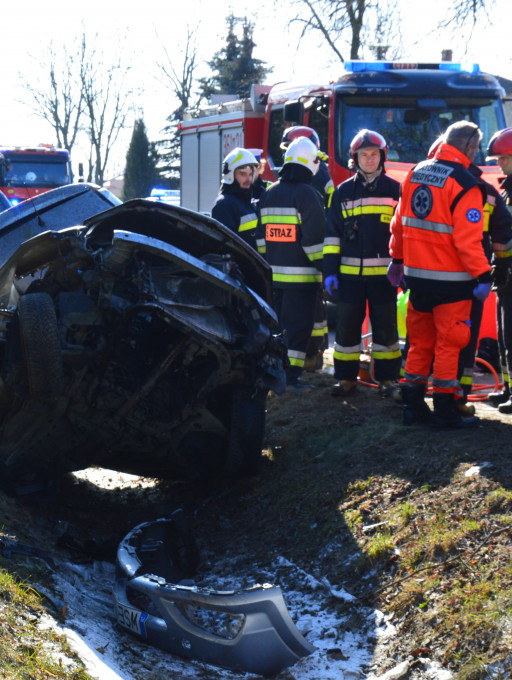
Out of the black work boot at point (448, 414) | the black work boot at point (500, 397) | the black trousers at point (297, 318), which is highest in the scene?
the black trousers at point (297, 318)

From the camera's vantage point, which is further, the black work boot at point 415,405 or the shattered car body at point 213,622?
the black work boot at point 415,405

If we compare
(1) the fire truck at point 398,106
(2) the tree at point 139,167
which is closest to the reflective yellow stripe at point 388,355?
(1) the fire truck at point 398,106

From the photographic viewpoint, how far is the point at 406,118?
34.0 feet

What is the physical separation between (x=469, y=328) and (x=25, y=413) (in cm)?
274

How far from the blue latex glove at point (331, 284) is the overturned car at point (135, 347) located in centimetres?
143

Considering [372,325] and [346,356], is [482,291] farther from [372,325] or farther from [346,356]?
[346,356]

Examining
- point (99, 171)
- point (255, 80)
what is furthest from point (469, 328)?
point (99, 171)

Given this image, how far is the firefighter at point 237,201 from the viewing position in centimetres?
726

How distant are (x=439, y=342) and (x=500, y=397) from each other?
151 centimetres

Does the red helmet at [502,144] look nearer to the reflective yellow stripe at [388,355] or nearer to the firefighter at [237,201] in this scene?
the reflective yellow stripe at [388,355]

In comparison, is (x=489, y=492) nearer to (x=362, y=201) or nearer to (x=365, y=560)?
(x=365, y=560)

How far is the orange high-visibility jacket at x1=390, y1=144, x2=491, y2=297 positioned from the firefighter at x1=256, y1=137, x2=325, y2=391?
1485mm

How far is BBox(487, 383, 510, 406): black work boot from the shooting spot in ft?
21.7

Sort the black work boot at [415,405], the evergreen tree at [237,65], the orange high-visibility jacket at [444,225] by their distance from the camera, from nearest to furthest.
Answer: the orange high-visibility jacket at [444,225] → the black work boot at [415,405] → the evergreen tree at [237,65]
